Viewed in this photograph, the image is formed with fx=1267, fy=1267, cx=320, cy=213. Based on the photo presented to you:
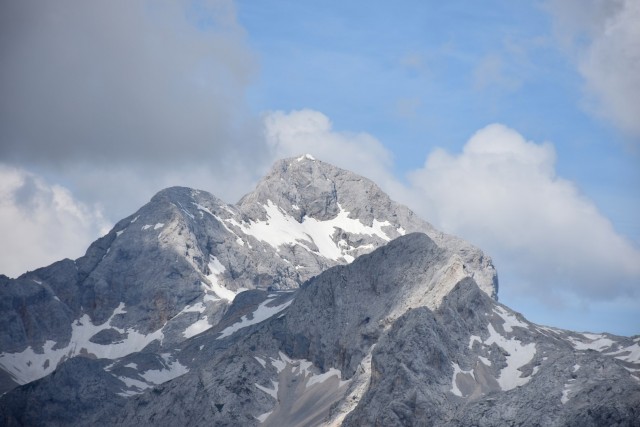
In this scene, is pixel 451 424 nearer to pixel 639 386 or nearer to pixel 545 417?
pixel 545 417

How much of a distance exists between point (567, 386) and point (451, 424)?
723 inches

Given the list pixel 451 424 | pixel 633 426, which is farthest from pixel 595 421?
pixel 451 424

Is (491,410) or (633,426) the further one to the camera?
(491,410)

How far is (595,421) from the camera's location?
173500 millimetres

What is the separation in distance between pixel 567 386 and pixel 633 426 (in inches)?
956

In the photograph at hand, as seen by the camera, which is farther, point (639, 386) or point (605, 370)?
point (605, 370)

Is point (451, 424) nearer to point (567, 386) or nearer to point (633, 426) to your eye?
point (567, 386)

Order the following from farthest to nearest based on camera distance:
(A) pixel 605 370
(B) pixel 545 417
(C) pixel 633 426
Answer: (A) pixel 605 370, (B) pixel 545 417, (C) pixel 633 426

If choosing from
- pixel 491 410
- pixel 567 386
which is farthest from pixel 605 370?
pixel 491 410

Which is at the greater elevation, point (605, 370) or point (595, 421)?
point (605, 370)

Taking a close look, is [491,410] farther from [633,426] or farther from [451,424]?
[633,426]

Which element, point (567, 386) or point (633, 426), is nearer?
point (633, 426)

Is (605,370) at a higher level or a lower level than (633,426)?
higher

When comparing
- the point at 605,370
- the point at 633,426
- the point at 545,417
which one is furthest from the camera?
the point at 605,370
